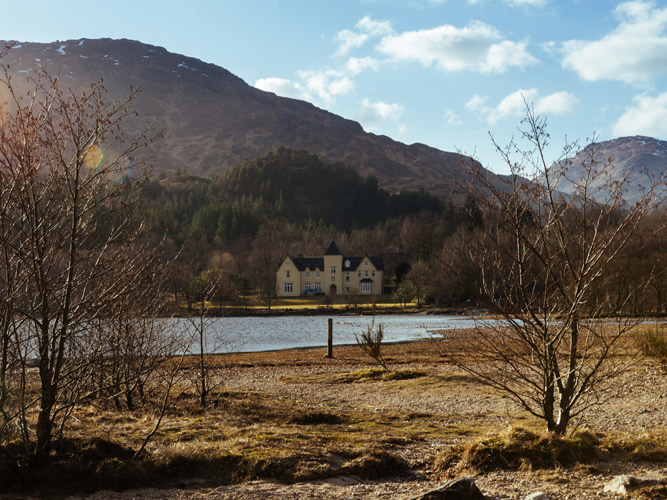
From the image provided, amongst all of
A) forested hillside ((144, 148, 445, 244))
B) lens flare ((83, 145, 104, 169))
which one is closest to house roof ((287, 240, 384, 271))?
forested hillside ((144, 148, 445, 244))

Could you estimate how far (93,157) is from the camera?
7.02 meters

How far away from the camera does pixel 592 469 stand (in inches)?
259

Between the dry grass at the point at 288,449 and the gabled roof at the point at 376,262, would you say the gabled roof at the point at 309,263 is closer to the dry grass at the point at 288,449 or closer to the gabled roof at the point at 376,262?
the gabled roof at the point at 376,262

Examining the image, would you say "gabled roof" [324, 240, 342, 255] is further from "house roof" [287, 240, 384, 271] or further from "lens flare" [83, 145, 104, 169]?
"lens flare" [83, 145, 104, 169]

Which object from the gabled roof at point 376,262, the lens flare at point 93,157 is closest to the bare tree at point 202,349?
the lens flare at point 93,157

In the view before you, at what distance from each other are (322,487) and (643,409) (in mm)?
7675

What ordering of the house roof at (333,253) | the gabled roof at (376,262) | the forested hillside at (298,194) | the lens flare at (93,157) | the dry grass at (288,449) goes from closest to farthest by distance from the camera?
the dry grass at (288,449)
the lens flare at (93,157)
the gabled roof at (376,262)
the house roof at (333,253)
the forested hillside at (298,194)

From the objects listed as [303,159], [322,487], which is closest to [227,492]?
[322,487]

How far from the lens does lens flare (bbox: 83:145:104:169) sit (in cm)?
688

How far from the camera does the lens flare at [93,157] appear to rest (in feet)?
22.6

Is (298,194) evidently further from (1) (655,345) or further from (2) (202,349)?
(2) (202,349)

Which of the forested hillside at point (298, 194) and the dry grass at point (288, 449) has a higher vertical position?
the forested hillside at point (298, 194)

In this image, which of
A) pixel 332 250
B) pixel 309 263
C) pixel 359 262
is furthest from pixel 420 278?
pixel 309 263

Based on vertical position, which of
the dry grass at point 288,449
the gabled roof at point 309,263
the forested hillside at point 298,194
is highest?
the forested hillside at point 298,194
